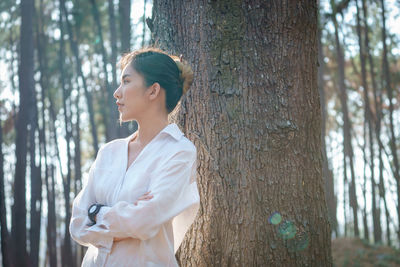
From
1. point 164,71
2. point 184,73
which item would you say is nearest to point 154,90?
point 164,71

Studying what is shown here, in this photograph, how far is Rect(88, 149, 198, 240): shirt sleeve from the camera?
1.92 meters

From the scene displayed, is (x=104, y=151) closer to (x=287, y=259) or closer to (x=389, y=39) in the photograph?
(x=287, y=259)

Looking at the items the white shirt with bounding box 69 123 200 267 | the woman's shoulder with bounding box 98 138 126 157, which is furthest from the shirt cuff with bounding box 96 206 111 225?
the woman's shoulder with bounding box 98 138 126 157

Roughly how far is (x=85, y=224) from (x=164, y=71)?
3.00ft

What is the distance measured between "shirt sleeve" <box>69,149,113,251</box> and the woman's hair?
622 mm

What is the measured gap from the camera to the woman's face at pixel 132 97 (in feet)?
7.33

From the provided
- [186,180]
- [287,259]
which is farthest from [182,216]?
[287,259]

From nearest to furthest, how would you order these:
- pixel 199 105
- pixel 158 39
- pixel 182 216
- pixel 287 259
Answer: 1. pixel 182 216
2. pixel 287 259
3. pixel 199 105
4. pixel 158 39

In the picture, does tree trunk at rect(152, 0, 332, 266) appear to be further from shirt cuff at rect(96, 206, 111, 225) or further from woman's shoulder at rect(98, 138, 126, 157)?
shirt cuff at rect(96, 206, 111, 225)

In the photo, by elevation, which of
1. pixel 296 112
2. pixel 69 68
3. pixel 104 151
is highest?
pixel 69 68

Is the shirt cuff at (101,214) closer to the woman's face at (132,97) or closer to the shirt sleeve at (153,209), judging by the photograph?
the shirt sleeve at (153,209)

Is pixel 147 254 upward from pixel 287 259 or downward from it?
upward

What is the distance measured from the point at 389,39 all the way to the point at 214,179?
12691mm

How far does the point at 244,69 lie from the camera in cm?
267
